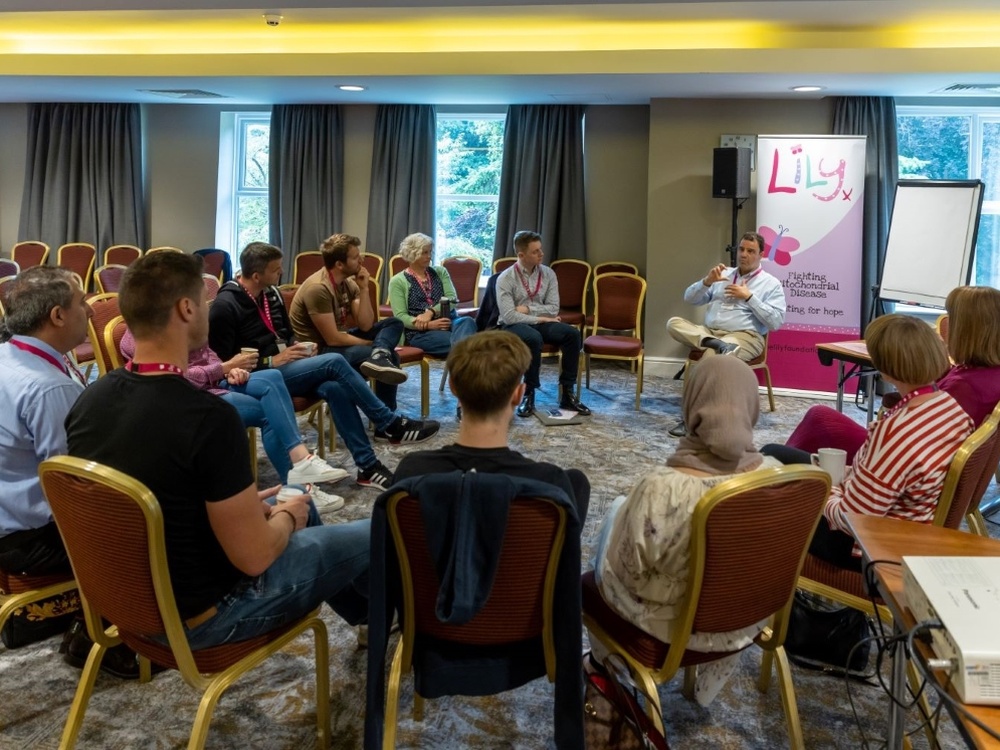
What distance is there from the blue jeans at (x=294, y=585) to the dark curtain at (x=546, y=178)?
5.86 m

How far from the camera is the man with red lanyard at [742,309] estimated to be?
5.35 m

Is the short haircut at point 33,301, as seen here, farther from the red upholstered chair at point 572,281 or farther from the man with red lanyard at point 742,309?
the red upholstered chair at point 572,281

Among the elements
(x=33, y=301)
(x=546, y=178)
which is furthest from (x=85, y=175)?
(x=33, y=301)

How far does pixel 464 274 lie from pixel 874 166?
3370 mm

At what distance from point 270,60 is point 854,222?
14.5 ft

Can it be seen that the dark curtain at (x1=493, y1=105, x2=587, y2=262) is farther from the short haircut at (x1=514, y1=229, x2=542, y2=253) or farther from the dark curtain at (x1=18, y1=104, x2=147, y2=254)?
the dark curtain at (x1=18, y1=104, x2=147, y2=254)

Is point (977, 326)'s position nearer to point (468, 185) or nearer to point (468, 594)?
point (468, 594)

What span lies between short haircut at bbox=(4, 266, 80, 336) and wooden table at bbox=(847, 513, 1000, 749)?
206cm

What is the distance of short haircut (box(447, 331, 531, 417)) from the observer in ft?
5.70

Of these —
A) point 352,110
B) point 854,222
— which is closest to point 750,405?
point 854,222

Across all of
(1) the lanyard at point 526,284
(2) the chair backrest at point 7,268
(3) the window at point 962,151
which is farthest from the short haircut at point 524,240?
(2) the chair backrest at point 7,268

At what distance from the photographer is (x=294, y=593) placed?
6.07 ft

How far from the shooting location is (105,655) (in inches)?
92.7

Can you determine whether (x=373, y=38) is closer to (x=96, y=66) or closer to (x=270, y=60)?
(x=270, y=60)
